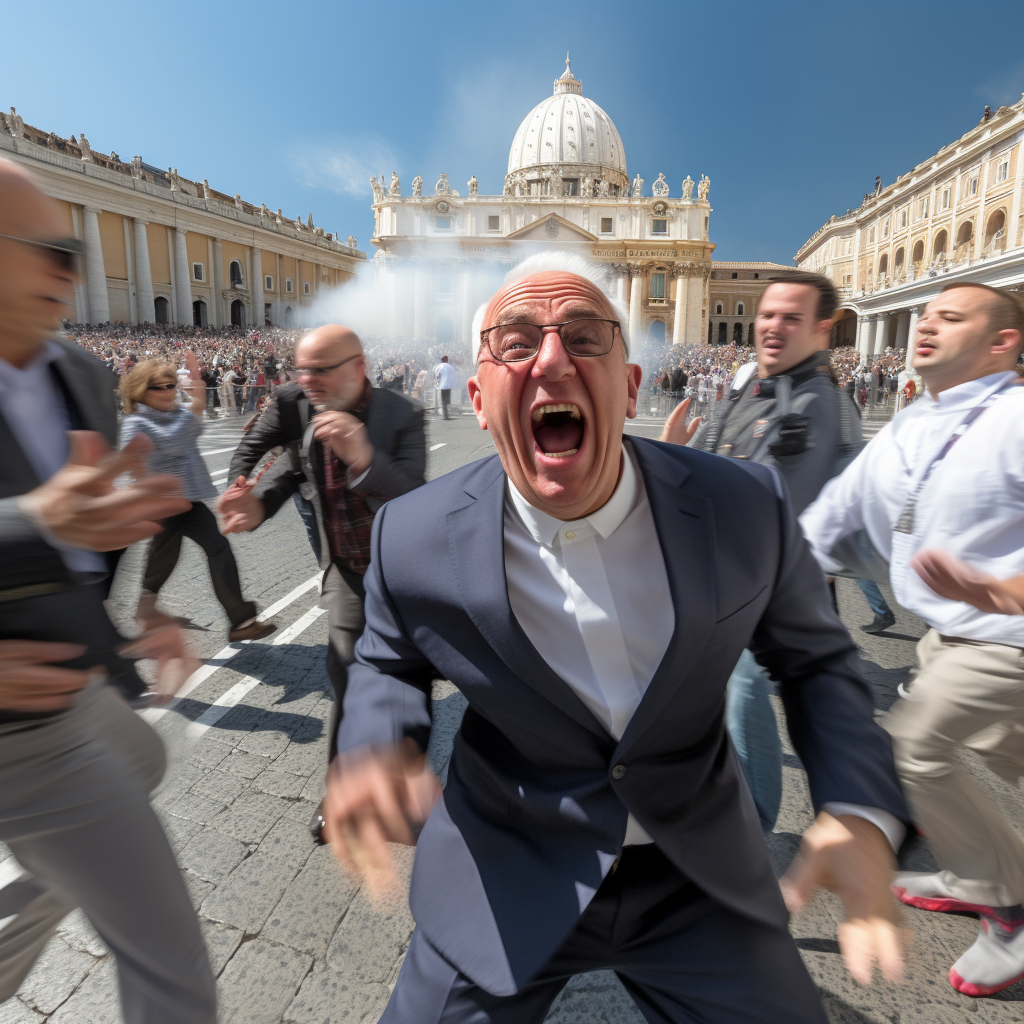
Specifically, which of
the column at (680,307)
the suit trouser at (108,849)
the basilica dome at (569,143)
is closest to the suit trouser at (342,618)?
the suit trouser at (108,849)

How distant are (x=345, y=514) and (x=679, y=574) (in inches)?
69.1

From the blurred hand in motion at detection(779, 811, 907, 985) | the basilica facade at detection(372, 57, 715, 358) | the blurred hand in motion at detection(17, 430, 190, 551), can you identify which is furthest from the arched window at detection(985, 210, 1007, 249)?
the blurred hand in motion at detection(17, 430, 190, 551)

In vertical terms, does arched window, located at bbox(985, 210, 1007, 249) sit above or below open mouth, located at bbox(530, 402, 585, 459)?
above

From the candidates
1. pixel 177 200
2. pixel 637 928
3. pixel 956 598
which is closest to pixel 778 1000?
pixel 637 928

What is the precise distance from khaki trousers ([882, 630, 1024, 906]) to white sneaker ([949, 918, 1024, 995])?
3.1 inches

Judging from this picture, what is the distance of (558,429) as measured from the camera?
1.52 m

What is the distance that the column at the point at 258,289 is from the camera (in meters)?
61.4

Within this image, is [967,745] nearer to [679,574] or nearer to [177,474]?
[679,574]

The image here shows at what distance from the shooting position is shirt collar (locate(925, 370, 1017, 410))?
2.05 m

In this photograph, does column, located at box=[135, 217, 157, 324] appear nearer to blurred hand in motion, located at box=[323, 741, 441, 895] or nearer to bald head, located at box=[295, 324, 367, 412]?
bald head, located at box=[295, 324, 367, 412]

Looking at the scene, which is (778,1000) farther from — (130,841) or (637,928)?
(130,841)

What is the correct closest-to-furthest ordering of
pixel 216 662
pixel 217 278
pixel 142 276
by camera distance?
pixel 216 662 → pixel 142 276 → pixel 217 278

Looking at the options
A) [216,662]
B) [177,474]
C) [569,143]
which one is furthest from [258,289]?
[216,662]

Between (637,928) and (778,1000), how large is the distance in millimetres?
243
